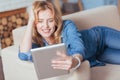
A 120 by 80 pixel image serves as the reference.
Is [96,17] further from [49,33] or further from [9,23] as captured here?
[9,23]

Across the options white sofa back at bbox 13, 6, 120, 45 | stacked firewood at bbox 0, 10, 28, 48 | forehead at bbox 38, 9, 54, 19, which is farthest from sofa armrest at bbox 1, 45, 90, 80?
stacked firewood at bbox 0, 10, 28, 48

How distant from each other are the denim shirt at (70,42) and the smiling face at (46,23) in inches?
3.9

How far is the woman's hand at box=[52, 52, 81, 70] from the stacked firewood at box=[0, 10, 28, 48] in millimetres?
2158

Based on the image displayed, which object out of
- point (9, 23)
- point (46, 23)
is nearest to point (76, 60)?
point (46, 23)

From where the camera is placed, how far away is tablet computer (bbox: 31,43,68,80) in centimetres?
140

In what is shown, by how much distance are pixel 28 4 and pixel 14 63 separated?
6.30 feet

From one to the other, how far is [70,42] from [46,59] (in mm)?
324

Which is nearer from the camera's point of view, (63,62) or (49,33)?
(63,62)

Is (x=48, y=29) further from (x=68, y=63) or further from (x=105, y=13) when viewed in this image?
(x=105, y=13)

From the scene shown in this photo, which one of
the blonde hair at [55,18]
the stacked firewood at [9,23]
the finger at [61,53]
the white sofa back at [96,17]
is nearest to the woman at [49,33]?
the blonde hair at [55,18]

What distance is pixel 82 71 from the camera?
1545mm

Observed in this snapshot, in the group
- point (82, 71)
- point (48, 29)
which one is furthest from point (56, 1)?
point (82, 71)

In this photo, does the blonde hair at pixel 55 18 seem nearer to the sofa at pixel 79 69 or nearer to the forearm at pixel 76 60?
the sofa at pixel 79 69

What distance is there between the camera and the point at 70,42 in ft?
5.66
